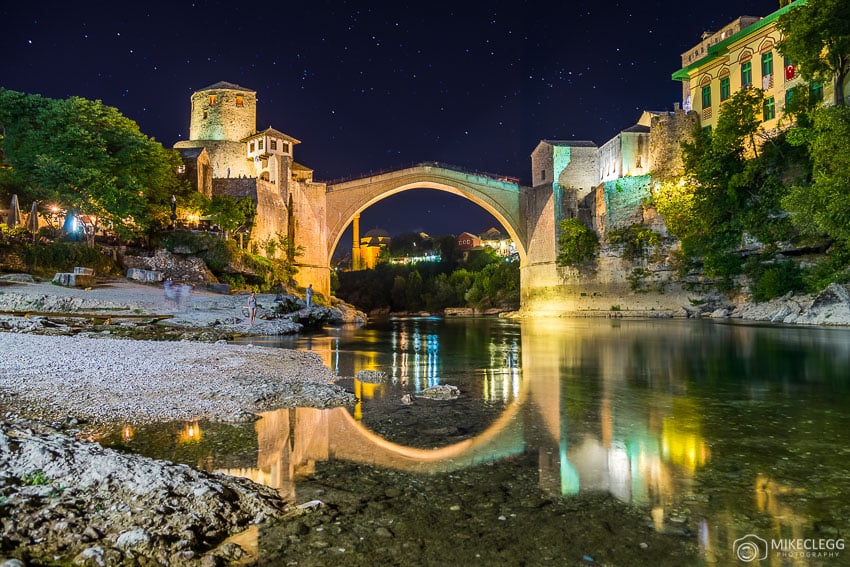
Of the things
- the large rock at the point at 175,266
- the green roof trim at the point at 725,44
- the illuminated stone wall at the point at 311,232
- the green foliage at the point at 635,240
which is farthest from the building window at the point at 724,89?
the large rock at the point at 175,266

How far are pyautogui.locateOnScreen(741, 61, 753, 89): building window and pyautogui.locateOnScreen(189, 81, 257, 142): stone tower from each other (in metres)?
33.7

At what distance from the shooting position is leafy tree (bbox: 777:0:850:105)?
1828 cm

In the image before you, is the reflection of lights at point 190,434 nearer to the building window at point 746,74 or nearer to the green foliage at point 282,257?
the green foliage at point 282,257

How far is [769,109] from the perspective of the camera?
26.1 m

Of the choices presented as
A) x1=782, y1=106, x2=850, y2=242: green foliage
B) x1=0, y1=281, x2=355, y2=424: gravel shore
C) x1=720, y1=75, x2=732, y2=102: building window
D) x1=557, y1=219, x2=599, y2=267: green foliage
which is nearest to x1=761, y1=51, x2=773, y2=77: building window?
x1=720, y1=75, x2=732, y2=102: building window

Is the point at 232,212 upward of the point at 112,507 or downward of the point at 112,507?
upward

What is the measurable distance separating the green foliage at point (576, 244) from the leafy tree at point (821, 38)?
14.8 m

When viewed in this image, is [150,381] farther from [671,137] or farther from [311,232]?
[671,137]

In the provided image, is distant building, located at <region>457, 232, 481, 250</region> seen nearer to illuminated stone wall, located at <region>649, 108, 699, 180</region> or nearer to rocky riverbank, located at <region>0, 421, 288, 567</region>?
illuminated stone wall, located at <region>649, 108, 699, 180</region>

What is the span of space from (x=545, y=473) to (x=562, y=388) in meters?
3.36

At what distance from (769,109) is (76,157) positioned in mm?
33697

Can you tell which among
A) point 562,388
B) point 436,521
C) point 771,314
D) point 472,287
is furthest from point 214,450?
point 472,287

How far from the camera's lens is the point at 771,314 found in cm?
2152

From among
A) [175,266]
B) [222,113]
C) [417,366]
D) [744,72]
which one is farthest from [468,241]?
[417,366]
